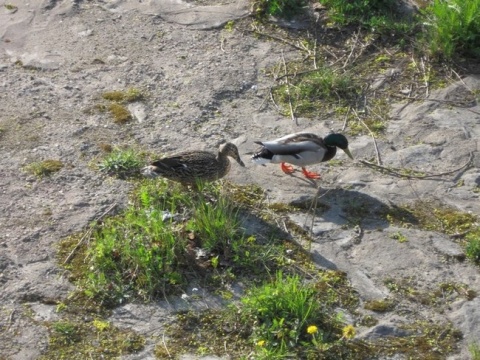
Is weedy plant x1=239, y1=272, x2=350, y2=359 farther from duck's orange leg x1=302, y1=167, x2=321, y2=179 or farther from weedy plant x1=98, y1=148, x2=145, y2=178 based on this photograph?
weedy plant x1=98, y1=148, x2=145, y2=178

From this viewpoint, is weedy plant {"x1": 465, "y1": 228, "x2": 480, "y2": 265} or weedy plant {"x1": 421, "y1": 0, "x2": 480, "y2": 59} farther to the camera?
weedy plant {"x1": 421, "y1": 0, "x2": 480, "y2": 59}

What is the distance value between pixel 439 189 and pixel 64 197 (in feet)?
9.82

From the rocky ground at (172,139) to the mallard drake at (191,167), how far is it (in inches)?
13.2

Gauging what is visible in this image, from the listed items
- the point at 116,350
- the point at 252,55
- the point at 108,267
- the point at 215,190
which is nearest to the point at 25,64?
the point at 252,55

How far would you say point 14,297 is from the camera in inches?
259

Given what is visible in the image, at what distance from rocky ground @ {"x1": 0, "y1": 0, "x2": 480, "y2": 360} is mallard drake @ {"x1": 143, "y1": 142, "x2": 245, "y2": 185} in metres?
0.33

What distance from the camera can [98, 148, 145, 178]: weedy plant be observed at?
791 centimetres

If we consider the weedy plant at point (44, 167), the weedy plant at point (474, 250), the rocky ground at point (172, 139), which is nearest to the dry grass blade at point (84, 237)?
the rocky ground at point (172, 139)

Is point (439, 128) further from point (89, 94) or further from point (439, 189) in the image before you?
point (89, 94)

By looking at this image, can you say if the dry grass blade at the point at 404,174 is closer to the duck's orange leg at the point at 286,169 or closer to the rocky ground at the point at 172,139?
the rocky ground at the point at 172,139

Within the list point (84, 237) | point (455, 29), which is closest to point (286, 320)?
point (84, 237)

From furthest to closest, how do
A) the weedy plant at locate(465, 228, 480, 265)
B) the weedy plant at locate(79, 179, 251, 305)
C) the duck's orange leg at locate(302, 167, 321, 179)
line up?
1. the duck's orange leg at locate(302, 167, 321, 179)
2. the weedy plant at locate(465, 228, 480, 265)
3. the weedy plant at locate(79, 179, 251, 305)

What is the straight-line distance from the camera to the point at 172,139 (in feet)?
27.7

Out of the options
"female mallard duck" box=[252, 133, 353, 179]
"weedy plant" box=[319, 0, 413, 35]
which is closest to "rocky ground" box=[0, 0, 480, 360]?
"female mallard duck" box=[252, 133, 353, 179]
